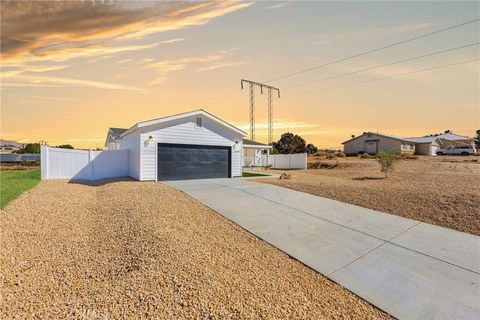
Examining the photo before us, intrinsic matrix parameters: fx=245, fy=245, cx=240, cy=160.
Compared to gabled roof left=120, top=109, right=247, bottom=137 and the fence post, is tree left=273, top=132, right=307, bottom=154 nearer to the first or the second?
gabled roof left=120, top=109, right=247, bottom=137

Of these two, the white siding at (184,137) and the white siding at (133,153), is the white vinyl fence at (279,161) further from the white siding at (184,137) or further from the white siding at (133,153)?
the white siding at (133,153)

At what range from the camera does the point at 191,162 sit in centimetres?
1507

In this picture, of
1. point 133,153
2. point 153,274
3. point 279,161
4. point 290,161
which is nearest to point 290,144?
point 279,161

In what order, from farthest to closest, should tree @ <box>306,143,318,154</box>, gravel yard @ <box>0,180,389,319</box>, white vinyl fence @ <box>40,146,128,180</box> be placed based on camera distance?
tree @ <box>306,143,318,154</box> → white vinyl fence @ <box>40,146,128,180</box> → gravel yard @ <box>0,180,389,319</box>

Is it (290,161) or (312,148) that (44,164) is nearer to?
(290,161)

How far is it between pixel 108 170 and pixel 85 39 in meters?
9.70

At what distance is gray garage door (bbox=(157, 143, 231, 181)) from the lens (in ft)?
46.8

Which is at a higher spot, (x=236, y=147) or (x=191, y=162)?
(x=236, y=147)

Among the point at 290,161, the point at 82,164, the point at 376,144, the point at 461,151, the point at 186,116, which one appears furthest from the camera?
the point at 376,144

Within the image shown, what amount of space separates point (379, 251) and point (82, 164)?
16.3m

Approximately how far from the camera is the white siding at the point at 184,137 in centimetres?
1359

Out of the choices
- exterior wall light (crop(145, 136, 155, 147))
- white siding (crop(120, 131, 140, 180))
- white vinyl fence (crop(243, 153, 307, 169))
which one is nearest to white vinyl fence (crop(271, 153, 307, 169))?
white vinyl fence (crop(243, 153, 307, 169))

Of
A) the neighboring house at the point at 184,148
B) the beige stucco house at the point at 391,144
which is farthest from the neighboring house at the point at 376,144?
the neighboring house at the point at 184,148

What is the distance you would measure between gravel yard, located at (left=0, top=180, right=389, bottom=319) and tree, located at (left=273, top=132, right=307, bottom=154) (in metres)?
48.0
